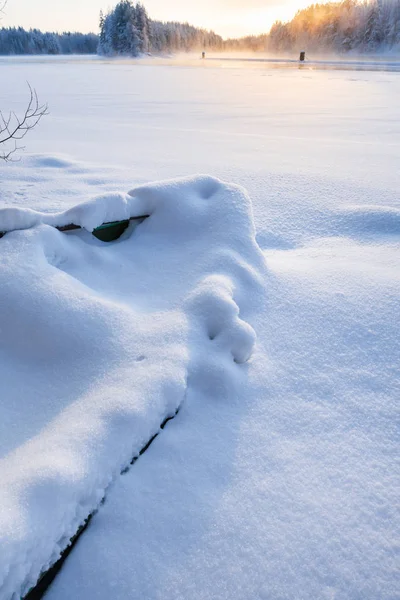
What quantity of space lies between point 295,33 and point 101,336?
68.6 metres

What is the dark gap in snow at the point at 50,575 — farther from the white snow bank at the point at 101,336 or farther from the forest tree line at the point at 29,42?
the forest tree line at the point at 29,42

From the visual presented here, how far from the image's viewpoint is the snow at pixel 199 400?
1.08 metres

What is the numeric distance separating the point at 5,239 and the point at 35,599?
5.05 feet

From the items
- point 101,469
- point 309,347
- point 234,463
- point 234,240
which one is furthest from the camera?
point 234,240

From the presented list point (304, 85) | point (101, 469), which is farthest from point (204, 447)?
point (304, 85)

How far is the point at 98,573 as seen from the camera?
3.51 feet

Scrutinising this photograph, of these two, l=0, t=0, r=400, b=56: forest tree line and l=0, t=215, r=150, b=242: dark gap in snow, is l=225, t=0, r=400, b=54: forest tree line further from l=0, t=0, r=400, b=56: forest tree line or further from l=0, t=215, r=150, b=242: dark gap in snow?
l=0, t=215, r=150, b=242: dark gap in snow

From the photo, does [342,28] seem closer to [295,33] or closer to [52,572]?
[295,33]

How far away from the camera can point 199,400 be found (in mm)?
1545

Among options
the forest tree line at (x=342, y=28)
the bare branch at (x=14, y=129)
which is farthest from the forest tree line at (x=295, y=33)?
the bare branch at (x=14, y=129)

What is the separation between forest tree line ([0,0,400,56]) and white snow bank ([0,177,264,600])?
55039 millimetres

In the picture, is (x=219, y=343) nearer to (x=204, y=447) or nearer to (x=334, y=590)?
(x=204, y=447)

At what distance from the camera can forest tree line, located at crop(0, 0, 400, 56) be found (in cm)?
4628

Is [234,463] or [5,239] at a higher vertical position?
[5,239]
